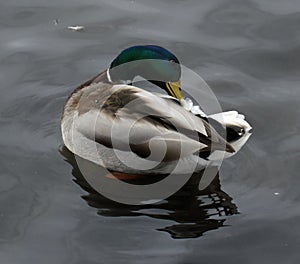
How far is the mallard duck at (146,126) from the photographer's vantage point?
4.59 meters

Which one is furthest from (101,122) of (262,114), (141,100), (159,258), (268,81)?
(268,81)

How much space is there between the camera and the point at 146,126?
15.0 feet

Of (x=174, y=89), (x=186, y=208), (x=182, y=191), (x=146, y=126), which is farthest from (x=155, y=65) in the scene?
(x=186, y=208)

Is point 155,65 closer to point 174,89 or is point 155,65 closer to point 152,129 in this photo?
point 174,89

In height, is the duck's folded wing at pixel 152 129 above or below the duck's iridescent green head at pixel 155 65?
below

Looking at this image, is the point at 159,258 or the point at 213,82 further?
the point at 213,82

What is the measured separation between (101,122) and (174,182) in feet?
2.05

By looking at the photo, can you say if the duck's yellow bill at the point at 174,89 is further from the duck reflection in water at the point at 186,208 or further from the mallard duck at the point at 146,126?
the duck reflection in water at the point at 186,208

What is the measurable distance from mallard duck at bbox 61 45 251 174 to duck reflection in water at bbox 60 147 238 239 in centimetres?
16

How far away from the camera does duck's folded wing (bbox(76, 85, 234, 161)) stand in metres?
4.57

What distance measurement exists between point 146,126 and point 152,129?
0.14 feet

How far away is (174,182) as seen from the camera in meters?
4.96

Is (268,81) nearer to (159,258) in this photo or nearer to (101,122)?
(101,122)

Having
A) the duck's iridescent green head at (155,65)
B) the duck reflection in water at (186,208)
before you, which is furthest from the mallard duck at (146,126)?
the duck reflection in water at (186,208)
